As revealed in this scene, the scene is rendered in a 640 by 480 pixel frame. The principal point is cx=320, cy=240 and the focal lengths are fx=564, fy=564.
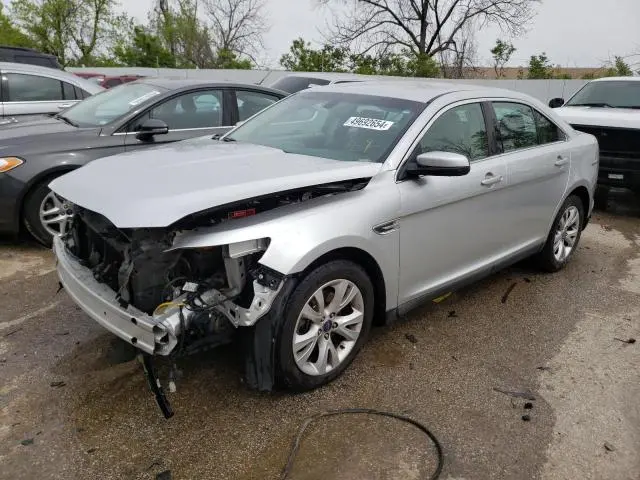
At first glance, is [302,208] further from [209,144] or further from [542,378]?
[542,378]

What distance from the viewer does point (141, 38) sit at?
115 feet

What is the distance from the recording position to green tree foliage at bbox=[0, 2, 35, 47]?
35.1 m

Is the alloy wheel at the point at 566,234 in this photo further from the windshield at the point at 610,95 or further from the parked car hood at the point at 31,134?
the parked car hood at the point at 31,134

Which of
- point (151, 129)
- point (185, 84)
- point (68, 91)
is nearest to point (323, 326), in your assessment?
point (151, 129)

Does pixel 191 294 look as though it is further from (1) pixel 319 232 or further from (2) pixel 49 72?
(2) pixel 49 72

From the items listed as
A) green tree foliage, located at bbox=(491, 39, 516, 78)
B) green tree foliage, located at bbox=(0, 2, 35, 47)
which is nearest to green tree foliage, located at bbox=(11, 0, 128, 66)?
green tree foliage, located at bbox=(0, 2, 35, 47)

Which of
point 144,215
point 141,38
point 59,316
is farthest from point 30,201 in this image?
point 141,38

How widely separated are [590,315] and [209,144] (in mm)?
3185

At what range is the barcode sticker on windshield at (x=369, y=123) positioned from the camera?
12.0 feet

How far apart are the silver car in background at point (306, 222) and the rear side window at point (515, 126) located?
0.7 inches

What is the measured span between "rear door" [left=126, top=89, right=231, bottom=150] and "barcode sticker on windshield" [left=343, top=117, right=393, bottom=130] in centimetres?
231

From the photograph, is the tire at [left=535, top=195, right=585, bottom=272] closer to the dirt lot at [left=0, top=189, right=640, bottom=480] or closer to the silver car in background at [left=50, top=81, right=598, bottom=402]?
the silver car in background at [left=50, top=81, right=598, bottom=402]

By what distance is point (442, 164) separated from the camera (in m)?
3.27

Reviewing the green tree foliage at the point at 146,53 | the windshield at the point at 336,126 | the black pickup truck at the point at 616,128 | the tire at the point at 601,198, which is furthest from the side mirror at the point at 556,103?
the green tree foliage at the point at 146,53
